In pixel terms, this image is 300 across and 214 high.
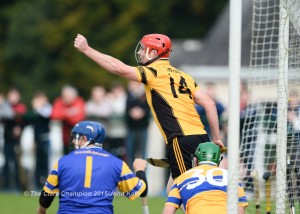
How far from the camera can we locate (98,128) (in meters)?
9.29

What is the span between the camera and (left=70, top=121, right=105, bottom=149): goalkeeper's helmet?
9.23 metres

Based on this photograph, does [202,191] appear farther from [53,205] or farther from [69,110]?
[69,110]

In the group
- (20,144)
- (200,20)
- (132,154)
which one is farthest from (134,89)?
(200,20)

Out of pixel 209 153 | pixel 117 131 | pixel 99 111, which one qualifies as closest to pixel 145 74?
pixel 209 153

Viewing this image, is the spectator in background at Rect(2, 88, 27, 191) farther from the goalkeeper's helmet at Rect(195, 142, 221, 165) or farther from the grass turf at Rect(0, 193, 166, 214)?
the goalkeeper's helmet at Rect(195, 142, 221, 165)

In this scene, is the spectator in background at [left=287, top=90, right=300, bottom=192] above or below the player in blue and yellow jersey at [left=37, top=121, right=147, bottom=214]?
above

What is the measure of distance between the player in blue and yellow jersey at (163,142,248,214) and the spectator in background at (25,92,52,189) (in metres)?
9.77

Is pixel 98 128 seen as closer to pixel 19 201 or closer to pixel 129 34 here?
pixel 19 201

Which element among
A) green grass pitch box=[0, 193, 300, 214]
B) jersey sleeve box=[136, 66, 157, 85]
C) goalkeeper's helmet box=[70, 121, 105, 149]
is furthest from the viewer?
green grass pitch box=[0, 193, 300, 214]

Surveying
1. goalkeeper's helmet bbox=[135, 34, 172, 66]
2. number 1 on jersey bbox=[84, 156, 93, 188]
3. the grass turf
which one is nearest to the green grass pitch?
the grass turf

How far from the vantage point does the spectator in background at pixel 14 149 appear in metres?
18.8

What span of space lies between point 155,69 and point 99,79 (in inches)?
991

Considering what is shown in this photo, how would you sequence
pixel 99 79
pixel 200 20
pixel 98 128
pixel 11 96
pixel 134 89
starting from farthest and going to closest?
pixel 200 20, pixel 99 79, pixel 11 96, pixel 134 89, pixel 98 128

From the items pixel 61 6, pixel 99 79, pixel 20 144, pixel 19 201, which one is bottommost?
pixel 19 201
